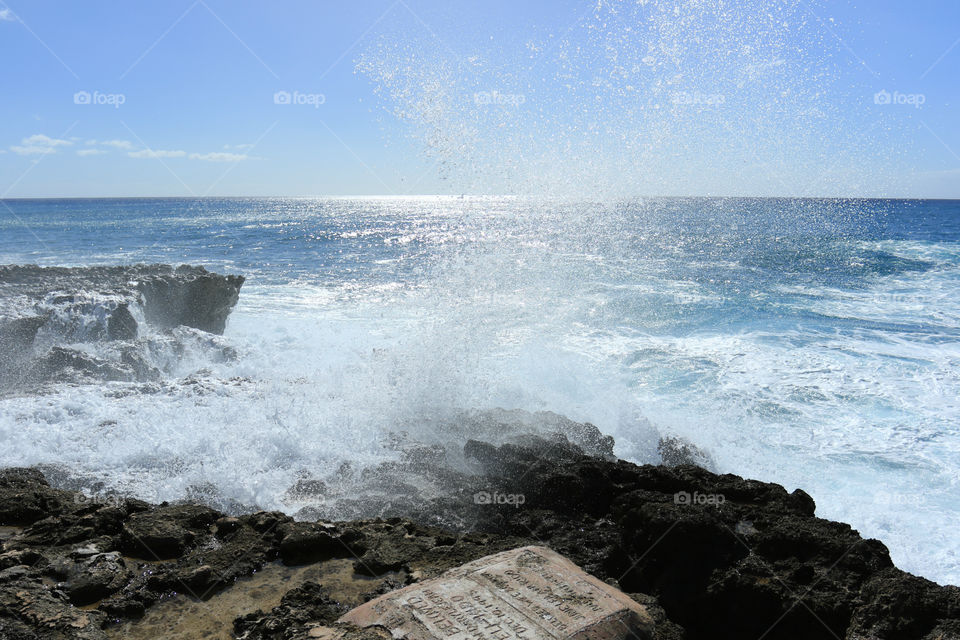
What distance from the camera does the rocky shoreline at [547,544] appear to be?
4180 millimetres

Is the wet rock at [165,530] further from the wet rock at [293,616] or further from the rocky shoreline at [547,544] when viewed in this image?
the wet rock at [293,616]

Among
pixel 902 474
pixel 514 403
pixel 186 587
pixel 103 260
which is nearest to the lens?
pixel 186 587

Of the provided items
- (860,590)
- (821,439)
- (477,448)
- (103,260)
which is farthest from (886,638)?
(103,260)

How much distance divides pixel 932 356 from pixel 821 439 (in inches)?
261

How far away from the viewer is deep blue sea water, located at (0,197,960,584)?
25.7 feet

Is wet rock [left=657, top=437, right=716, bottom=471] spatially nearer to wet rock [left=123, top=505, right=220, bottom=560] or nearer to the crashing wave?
wet rock [left=123, top=505, right=220, bottom=560]

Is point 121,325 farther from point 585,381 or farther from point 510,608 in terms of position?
point 510,608

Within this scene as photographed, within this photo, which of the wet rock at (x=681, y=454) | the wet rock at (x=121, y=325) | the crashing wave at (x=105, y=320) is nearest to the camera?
the wet rock at (x=681, y=454)

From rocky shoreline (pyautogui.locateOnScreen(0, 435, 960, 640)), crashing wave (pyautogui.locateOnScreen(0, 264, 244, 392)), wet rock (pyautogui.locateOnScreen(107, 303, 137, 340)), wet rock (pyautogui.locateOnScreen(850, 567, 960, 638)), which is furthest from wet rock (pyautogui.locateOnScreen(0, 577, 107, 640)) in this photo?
wet rock (pyautogui.locateOnScreen(107, 303, 137, 340))

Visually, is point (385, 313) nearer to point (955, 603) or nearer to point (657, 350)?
point (657, 350)

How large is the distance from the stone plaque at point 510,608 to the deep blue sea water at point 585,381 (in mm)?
3387

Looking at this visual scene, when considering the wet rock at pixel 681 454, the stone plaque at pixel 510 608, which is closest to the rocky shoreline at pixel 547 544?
the stone plaque at pixel 510 608

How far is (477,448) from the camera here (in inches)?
309

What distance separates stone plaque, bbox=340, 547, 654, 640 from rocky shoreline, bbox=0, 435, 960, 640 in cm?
39
